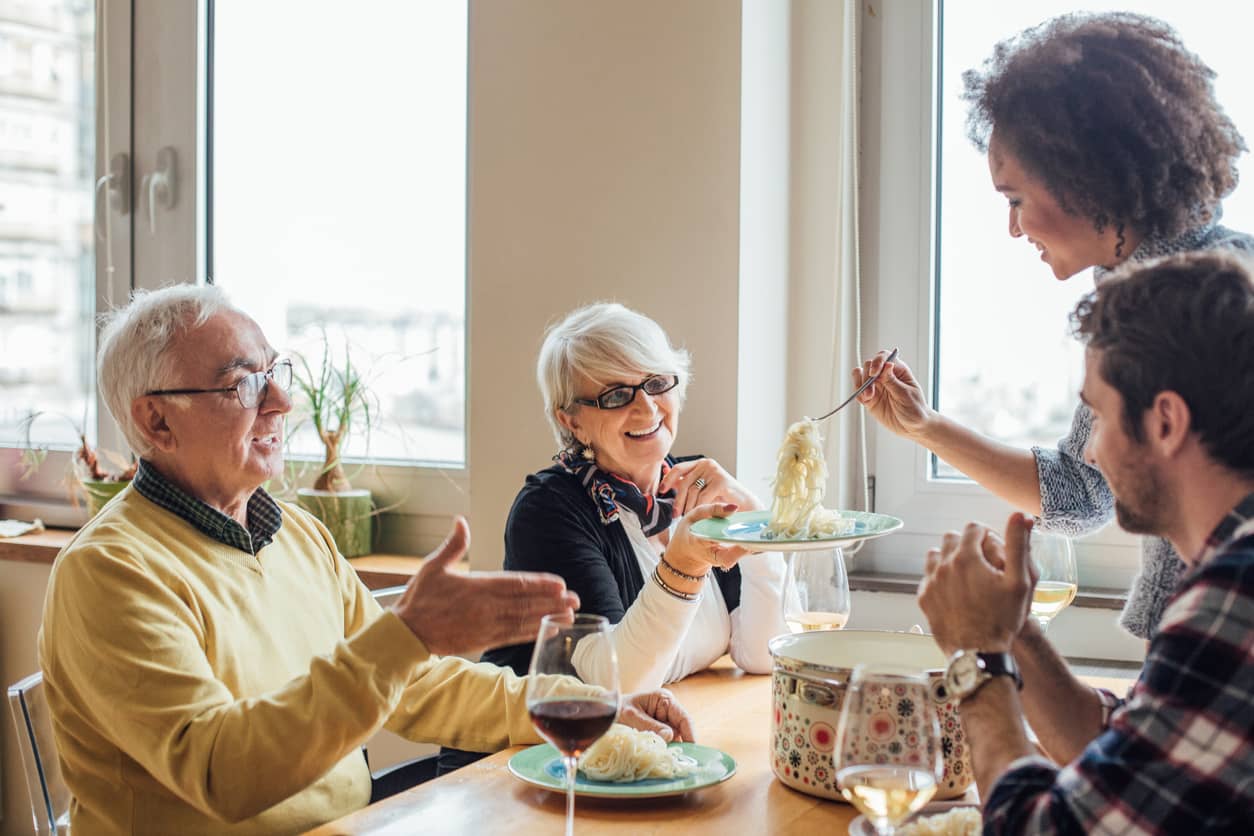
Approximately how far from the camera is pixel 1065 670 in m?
1.42

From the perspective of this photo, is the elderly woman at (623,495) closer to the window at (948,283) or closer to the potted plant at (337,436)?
the window at (948,283)

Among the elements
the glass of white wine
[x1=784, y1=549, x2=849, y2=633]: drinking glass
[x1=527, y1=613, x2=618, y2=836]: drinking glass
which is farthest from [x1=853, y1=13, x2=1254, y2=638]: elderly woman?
[x1=527, y1=613, x2=618, y2=836]: drinking glass

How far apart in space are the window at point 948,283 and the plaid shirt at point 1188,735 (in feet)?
5.84

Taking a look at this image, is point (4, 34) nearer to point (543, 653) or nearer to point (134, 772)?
point (134, 772)

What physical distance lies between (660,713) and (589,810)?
28 cm

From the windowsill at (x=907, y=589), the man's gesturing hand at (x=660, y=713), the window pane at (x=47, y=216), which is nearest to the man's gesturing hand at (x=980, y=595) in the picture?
the man's gesturing hand at (x=660, y=713)

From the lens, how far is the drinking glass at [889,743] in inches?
44.1

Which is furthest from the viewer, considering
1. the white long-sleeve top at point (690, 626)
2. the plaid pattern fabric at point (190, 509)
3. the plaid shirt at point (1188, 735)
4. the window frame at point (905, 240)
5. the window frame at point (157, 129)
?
the window frame at point (157, 129)

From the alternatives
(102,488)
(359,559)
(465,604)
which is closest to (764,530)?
(465,604)

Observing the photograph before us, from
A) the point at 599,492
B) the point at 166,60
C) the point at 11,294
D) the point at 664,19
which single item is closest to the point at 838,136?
the point at 664,19

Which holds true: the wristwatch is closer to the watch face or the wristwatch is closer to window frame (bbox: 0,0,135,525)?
the watch face

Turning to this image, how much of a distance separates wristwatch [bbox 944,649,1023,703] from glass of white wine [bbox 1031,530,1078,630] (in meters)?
0.68

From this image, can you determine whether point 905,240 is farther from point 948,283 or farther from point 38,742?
point 38,742

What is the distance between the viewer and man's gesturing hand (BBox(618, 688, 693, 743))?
68.2 inches
